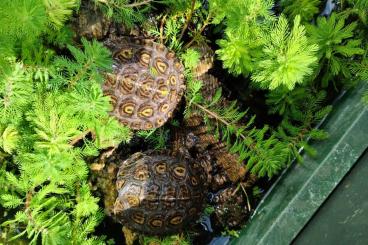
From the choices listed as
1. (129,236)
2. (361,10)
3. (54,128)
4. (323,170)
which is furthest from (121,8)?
(129,236)

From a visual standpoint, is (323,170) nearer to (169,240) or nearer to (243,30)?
(243,30)

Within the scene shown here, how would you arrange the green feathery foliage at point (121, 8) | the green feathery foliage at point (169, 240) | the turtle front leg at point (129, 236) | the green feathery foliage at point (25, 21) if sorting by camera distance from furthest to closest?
the turtle front leg at point (129, 236) < the green feathery foliage at point (169, 240) < the green feathery foliage at point (121, 8) < the green feathery foliage at point (25, 21)

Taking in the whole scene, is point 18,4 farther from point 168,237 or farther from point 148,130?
point 168,237

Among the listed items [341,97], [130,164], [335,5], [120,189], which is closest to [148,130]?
[130,164]

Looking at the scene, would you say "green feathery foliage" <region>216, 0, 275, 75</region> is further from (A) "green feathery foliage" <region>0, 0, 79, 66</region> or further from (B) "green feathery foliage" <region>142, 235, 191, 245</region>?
(B) "green feathery foliage" <region>142, 235, 191, 245</region>

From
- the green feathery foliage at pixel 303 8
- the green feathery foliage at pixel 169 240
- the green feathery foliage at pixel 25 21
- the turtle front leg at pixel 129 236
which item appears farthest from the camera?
the turtle front leg at pixel 129 236

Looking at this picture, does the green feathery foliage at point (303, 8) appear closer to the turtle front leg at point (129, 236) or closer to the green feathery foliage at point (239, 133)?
the green feathery foliage at point (239, 133)

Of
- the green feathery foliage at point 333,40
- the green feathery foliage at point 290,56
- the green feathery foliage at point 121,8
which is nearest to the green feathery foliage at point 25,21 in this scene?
the green feathery foliage at point 121,8
